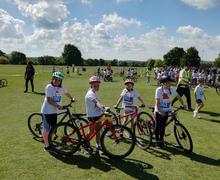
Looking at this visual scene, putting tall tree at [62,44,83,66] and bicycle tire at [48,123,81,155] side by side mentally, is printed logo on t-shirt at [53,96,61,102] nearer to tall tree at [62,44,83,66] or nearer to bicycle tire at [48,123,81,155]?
bicycle tire at [48,123,81,155]

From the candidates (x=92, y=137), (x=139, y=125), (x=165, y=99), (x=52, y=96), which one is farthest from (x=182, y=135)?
(x=52, y=96)

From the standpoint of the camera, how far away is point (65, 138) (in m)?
7.89

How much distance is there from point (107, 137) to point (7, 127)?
16.1 ft

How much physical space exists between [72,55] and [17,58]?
21.8 metres

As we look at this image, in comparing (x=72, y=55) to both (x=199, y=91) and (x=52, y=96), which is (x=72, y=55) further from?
(x=52, y=96)

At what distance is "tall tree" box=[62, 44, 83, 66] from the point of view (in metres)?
114

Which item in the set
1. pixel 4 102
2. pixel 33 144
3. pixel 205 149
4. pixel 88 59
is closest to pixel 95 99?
pixel 33 144

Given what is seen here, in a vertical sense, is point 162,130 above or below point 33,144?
above

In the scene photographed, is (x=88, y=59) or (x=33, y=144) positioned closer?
(x=33, y=144)

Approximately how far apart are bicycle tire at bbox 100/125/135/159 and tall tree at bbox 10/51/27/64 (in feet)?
368

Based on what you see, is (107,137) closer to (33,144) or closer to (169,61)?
(33,144)

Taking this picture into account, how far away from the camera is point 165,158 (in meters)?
7.95

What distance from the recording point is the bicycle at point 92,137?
760 centimetres

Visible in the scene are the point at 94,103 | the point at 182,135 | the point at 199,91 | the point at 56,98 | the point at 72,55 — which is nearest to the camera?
the point at 94,103
